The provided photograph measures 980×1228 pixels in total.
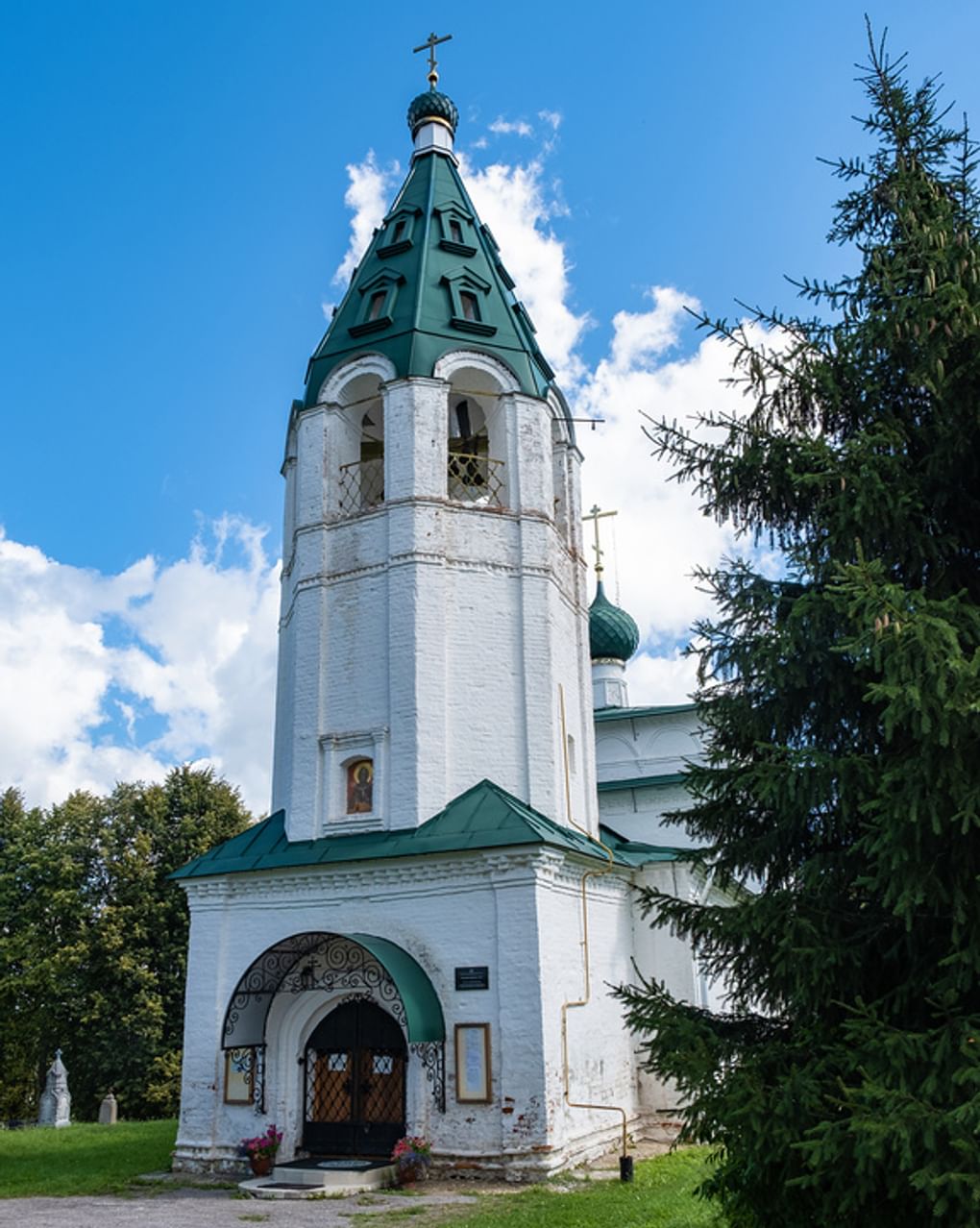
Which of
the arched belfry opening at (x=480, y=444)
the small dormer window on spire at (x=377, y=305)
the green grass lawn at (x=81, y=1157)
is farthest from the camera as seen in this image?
the small dormer window on spire at (x=377, y=305)

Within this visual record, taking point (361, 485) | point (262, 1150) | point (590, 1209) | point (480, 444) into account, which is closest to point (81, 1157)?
point (262, 1150)

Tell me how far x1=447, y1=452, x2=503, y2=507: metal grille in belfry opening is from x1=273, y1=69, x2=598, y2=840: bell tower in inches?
1.3

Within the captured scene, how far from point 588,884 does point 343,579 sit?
5.29 meters

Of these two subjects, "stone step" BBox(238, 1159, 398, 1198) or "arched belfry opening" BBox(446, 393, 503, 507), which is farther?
"arched belfry opening" BBox(446, 393, 503, 507)

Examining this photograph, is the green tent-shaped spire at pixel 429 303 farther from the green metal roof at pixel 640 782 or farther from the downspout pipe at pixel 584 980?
the green metal roof at pixel 640 782

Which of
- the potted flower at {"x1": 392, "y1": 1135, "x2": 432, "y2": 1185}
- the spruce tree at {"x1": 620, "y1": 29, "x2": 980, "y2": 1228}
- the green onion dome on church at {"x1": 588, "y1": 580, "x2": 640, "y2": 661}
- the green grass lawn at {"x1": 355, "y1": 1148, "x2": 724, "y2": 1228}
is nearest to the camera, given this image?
the spruce tree at {"x1": 620, "y1": 29, "x2": 980, "y2": 1228}

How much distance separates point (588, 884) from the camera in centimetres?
1354

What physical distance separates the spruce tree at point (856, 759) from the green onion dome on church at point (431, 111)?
14271 mm

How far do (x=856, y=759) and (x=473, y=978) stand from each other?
7.30 metres

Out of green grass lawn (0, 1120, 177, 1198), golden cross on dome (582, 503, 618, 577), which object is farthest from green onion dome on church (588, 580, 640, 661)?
green grass lawn (0, 1120, 177, 1198)

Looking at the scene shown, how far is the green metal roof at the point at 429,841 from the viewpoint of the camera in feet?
40.6

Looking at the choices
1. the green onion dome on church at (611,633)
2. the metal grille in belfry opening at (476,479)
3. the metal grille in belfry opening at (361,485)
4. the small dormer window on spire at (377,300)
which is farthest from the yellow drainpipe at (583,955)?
the green onion dome on church at (611,633)

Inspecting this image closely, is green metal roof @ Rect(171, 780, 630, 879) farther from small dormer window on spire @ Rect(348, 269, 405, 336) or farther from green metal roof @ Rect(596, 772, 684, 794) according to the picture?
small dormer window on spire @ Rect(348, 269, 405, 336)

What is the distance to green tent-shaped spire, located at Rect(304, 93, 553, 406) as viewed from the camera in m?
15.8
